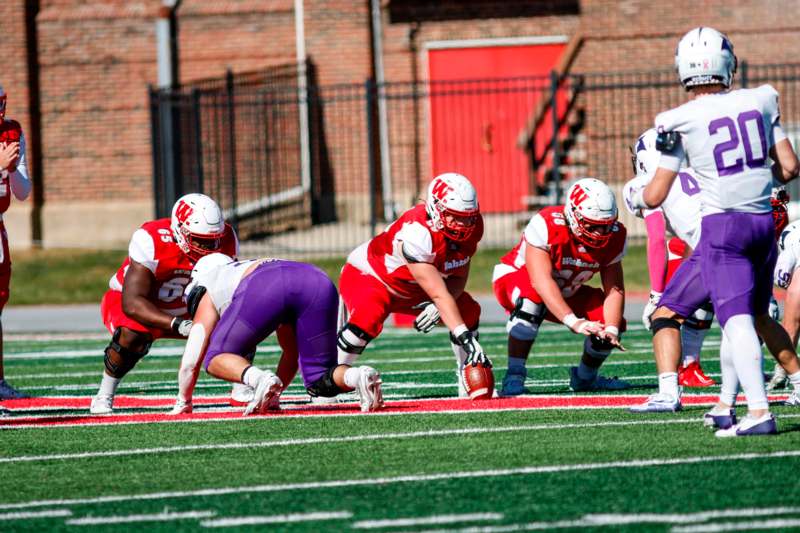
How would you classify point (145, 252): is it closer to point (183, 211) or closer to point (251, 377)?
point (183, 211)

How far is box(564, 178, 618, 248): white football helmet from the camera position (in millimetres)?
8359

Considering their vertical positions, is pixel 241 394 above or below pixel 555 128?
below

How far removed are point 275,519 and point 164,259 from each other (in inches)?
137

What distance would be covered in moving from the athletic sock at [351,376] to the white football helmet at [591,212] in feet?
5.26

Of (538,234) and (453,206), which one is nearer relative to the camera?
(453,206)

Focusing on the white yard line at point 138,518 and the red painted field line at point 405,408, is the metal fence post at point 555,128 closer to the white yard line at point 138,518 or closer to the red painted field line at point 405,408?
the red painted field line at point 405,408

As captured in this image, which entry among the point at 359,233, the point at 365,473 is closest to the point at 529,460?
the point at 365,473

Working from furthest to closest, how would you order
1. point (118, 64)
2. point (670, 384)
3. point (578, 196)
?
point (118, 64), point (578, 196), point (670, 384)

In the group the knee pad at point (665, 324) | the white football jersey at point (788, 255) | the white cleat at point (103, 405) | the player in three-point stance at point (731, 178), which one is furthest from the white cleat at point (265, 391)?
the white football jersey at point (788, 255)

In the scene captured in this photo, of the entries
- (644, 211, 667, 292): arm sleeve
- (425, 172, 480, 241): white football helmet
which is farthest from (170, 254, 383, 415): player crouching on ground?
(644, 211, 667, 292): arm sleeve

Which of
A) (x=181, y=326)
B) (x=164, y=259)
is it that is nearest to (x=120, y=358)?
(x=181, y=326)

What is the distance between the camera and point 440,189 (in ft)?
27.4

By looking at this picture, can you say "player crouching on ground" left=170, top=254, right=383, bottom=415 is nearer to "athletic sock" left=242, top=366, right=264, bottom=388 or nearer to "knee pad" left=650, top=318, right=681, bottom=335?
"athletic sock" left=242, top=366, right=264, bottom=388

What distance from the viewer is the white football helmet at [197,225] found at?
8.27 meters
